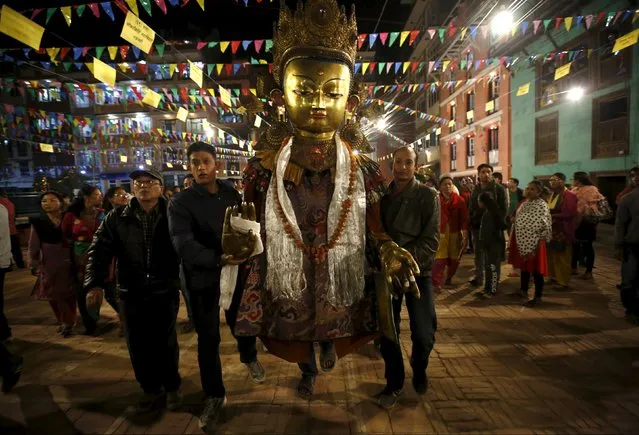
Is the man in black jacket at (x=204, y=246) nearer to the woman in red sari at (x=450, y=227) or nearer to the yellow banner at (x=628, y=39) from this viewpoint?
the woman in red sari at (x=450, y=227)

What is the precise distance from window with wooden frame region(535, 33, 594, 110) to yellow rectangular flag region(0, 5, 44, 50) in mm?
13010

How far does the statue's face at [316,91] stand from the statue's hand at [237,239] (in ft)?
2.74

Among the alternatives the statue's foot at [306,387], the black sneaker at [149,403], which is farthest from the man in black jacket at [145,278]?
the statue's foot at [306,387]

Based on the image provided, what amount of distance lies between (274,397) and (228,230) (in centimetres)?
159

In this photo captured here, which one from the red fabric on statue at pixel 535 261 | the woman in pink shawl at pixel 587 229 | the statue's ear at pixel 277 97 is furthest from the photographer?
the woman in pink shawl at pixel 587 229

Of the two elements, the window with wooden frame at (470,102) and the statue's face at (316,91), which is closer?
the statue's face at (316,91)

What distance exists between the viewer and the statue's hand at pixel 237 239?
2.24 metres

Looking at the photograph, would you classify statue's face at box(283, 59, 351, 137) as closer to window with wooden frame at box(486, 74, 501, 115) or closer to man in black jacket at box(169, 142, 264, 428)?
man in black jacket at box(169, 142, 264, 428)

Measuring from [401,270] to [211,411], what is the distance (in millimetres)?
1727

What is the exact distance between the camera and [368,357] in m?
3.66

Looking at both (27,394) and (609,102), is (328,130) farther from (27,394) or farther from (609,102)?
(609,102)

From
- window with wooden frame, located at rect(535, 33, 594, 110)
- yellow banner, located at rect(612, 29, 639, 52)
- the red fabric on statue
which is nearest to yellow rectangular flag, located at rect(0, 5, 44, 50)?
the red fabric on statue

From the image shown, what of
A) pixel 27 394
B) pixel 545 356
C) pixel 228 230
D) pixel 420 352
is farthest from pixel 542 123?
pixel 27 394

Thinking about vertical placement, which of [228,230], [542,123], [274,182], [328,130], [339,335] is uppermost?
[542,123]
